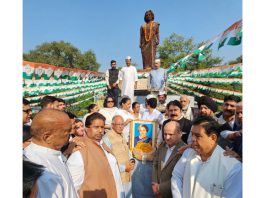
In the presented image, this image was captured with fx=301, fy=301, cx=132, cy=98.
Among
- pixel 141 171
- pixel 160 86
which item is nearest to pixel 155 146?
pixel 141 171

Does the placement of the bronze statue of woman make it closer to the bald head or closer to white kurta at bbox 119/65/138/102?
white kurta at bbox 119/65/138/102

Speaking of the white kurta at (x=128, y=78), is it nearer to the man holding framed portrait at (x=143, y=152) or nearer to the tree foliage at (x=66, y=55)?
the man holding framed portrait at (x=143, y=152)

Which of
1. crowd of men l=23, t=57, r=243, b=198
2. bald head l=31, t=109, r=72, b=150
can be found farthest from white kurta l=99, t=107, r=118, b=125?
bald head l=31, t=109, r=72, b=150

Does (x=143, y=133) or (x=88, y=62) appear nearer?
(x=143, y=133)

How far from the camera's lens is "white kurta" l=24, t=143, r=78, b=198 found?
163 cm

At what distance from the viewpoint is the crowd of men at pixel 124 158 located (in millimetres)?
1815

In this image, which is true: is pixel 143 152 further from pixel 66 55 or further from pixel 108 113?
pixel 66 55

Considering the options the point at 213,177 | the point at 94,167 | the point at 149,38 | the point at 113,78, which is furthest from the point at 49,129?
the point at 149,38

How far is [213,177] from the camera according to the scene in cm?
230

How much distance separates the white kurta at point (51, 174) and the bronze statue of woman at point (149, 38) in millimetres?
9236

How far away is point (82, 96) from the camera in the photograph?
35.0ft

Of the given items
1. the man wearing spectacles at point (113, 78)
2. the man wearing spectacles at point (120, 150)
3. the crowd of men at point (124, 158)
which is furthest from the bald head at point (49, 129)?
the man wearing spectacles at point (113, 78)

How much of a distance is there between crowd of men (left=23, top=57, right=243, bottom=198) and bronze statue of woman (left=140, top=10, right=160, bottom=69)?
279 inches

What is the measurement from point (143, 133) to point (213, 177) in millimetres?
1808
